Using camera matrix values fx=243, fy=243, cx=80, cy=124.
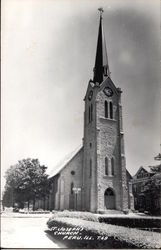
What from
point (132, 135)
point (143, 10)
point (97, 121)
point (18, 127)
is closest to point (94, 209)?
point (97, 121)

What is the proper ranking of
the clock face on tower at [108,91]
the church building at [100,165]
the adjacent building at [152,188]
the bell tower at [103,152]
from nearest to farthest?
the adjacent building at [152,188], the bell tower at [103,152], the church building at [100,165], the clock face on tower at [108,91]

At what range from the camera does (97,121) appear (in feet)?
86.7

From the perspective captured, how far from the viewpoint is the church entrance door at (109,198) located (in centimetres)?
2484

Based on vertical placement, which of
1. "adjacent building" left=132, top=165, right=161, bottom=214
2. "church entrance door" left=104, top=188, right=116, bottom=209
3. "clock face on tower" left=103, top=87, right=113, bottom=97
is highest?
"clock face on tower" left=103, top=87, right=113, bottom=97

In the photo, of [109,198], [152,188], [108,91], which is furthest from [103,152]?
[152,188]

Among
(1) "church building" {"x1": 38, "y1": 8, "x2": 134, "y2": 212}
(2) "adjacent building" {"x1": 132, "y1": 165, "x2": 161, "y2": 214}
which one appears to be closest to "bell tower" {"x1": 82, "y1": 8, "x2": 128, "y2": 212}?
(1) "church building" {"x1": 38, "y1": 8, "x2": 134, "y2": 212}

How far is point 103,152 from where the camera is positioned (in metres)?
25.9

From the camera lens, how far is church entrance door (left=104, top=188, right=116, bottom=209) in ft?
81.5

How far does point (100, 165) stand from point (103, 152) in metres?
1.49

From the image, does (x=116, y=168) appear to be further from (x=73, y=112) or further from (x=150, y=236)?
(x=150, y=236)

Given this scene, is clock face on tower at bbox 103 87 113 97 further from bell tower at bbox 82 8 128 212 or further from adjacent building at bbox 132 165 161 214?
adjacent building at bbox 132 165 161 214

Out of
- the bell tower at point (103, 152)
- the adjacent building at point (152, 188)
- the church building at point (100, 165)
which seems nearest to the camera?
the adjacent building at point (152, 188)

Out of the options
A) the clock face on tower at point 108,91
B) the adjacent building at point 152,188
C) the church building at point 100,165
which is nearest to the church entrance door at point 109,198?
the church building at point 100,165

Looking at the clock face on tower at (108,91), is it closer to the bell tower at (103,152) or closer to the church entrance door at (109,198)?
the bell tower at (103,152)
